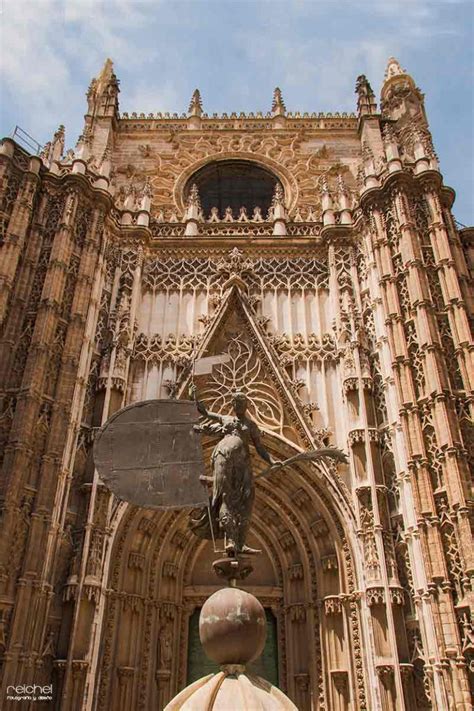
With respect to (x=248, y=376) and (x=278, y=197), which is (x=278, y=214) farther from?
(x=248, y=376)

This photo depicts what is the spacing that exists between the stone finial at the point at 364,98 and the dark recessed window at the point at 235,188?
3.85 m

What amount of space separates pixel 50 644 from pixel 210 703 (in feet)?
23.0

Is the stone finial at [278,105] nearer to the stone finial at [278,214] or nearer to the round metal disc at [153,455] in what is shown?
the stone finial at [278,214]

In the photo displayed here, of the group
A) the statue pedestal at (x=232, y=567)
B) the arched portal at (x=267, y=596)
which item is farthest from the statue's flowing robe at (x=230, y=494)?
the arched portal at (x=267, y=596)

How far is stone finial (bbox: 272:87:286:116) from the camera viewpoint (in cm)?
2281

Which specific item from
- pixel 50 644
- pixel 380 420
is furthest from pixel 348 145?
pixel 50 644

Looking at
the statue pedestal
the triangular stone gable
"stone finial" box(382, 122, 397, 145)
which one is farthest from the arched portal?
"stone finial" box(382, 122, 397, 145)

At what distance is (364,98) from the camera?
21406 millimetres

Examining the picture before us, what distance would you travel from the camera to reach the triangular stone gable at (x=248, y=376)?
49.5 feet

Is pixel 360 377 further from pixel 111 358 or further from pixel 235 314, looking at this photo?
pixel 111 358

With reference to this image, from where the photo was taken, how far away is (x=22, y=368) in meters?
13.9

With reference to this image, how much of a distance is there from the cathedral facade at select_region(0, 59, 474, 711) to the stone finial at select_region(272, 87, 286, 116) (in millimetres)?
4265

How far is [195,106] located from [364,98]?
19.7 ft

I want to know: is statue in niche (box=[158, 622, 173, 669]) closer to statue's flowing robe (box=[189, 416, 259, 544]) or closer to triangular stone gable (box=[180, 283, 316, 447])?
triangular stone gable (box=[180, 283, 316, 447])
